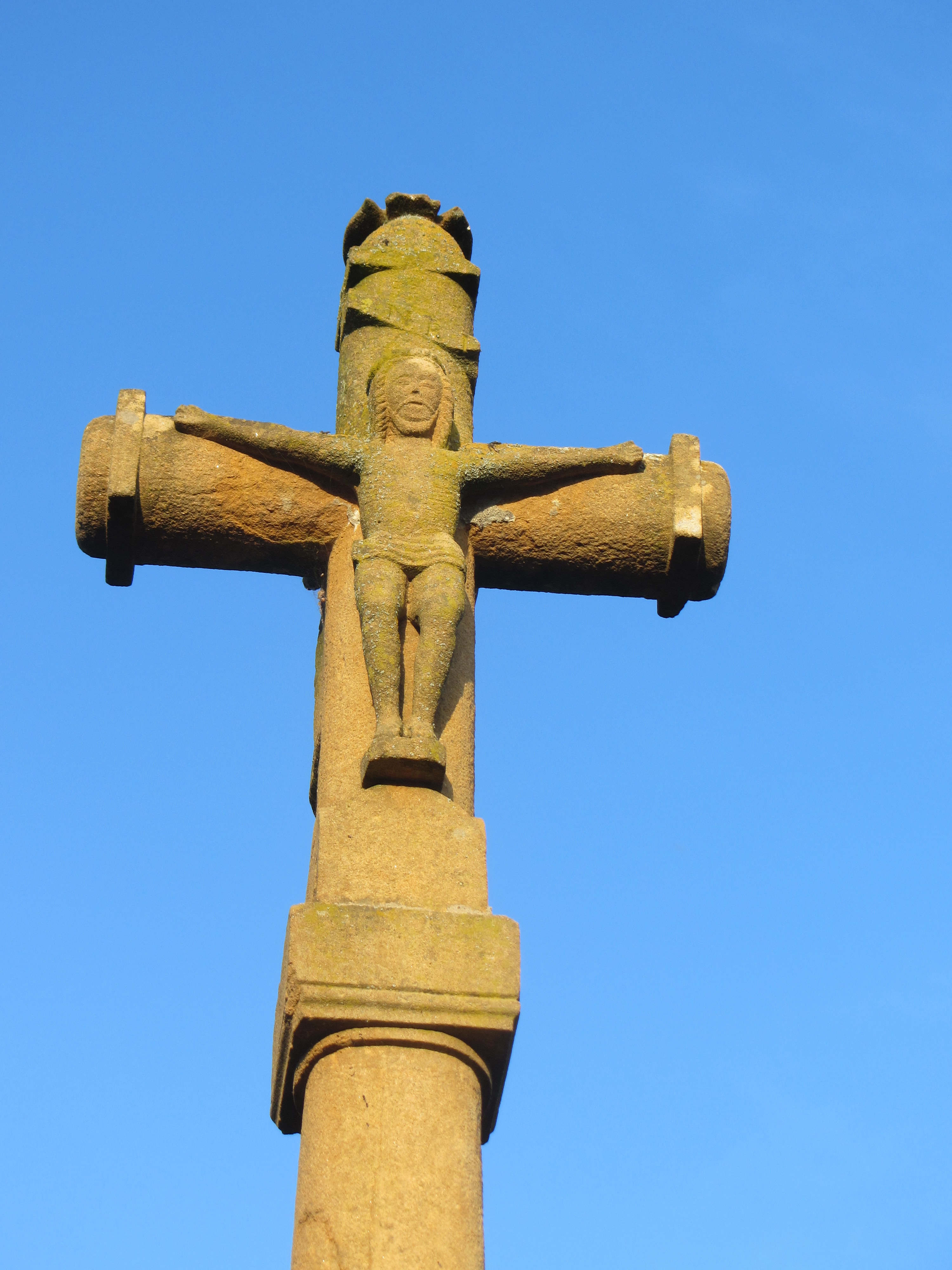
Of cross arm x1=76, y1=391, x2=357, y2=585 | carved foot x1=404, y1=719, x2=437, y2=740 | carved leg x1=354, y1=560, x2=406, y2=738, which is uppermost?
cross arm x1=76, y1=391, x2=357, y2=585

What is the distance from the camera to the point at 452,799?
5.54 meters

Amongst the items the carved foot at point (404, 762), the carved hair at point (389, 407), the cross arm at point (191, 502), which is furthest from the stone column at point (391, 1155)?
the carved hair at point (389, 407)

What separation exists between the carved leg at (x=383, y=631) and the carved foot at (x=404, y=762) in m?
0.06

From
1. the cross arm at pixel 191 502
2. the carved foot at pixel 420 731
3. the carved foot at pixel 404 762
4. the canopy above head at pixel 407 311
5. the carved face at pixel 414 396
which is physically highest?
the canopy above head at pixel 407 311

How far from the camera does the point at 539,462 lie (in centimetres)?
641

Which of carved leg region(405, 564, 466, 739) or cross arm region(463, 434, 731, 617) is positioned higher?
cross arm region(463, 434, 731, 617)

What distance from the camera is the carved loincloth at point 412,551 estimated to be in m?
5.95

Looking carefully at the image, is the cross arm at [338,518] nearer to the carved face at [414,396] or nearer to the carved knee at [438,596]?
the carved face at [414,396]

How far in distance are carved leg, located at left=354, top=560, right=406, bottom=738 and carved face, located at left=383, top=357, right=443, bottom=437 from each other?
25.8 inches

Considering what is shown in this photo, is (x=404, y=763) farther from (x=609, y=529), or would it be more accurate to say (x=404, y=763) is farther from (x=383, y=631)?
(x=609, y=529)

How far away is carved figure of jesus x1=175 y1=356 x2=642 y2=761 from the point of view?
5.71m

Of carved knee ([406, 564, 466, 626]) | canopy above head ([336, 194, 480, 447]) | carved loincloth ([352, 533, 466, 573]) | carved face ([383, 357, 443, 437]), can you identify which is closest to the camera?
carved knee ([406, 564, 466, 626])

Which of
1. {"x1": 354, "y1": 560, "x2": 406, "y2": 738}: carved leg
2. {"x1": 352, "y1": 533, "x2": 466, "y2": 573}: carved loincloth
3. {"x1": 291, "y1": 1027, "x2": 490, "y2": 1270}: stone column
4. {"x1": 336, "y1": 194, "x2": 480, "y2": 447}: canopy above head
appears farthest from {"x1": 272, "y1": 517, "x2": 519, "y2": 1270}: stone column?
{"x1": 336, "y1": 194, "x2": 480, "y2": 447}: canopy above head

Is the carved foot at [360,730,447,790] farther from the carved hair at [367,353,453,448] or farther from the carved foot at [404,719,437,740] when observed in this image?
the carved hair at [367,353,453,448]
